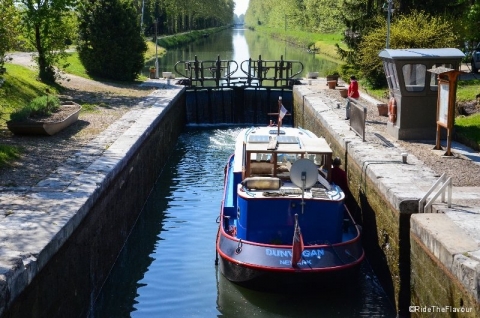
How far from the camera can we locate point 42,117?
16969mm

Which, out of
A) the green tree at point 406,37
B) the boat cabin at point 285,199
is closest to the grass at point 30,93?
the green tree at point 406,37

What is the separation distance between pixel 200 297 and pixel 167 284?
0.79m

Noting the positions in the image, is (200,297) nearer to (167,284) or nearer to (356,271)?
(167,284)

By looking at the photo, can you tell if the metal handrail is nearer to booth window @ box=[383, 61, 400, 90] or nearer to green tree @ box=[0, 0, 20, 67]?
booth window @ box=[383, 61, 400, 90]

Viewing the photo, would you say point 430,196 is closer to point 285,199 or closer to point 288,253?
point 285,199

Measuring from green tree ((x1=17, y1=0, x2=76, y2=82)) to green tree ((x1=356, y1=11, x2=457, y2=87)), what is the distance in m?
10.9

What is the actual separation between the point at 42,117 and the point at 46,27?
335 inches

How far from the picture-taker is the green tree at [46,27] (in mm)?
23484

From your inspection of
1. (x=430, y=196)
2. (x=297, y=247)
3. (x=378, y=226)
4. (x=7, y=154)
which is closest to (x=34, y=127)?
(x=7, y=154)

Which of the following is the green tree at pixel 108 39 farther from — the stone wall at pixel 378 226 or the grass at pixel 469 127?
the stone wall at pixel 378 226

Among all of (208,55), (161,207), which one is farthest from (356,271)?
(208,55)

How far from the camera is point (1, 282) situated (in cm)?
675

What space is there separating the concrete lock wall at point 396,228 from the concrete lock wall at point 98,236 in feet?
14.9

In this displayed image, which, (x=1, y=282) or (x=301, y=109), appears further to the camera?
(x=301, y=109)
